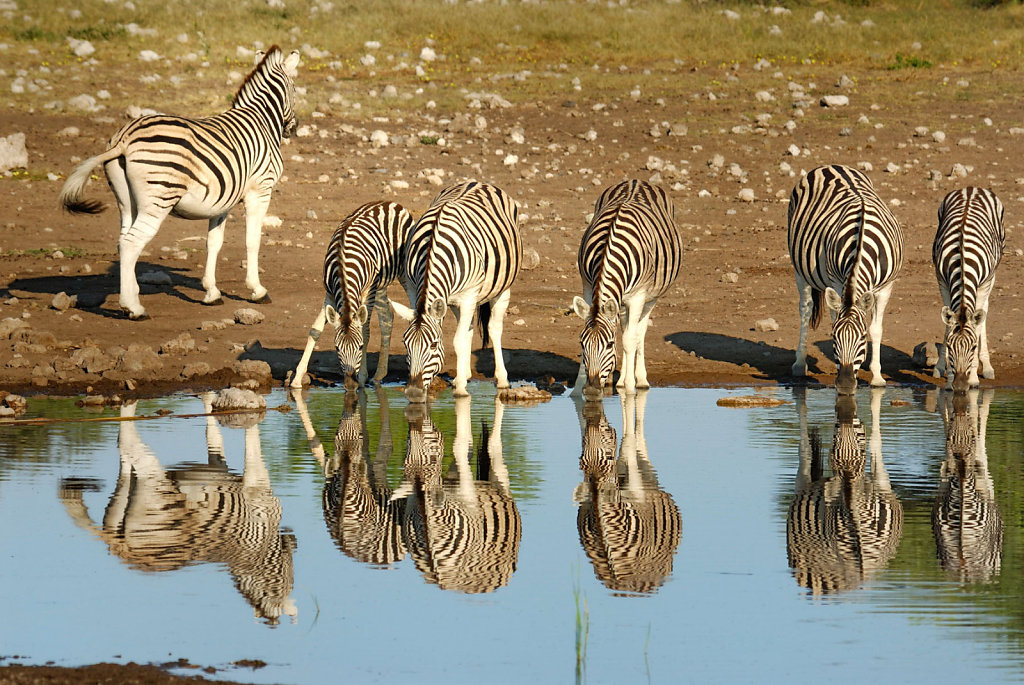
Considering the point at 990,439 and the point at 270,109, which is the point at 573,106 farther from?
the point at 990,439

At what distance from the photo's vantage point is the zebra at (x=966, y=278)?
12.8m

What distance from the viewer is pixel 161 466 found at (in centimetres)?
927

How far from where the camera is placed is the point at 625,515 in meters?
8.02

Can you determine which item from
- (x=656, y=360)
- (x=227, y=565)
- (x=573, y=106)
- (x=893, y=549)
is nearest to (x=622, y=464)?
(x=893, y=549)

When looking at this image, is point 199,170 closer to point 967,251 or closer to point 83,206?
point 83,206

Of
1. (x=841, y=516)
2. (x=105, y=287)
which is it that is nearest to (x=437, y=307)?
(x=841, y=516)

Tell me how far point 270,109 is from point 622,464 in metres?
8.69

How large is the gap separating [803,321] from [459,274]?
3.71m

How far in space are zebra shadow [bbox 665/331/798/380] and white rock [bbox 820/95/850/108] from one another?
11797 millimetres

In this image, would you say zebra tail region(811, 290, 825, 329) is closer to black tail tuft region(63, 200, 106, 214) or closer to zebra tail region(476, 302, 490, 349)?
zebra tail region(476, 302, 490, 349)

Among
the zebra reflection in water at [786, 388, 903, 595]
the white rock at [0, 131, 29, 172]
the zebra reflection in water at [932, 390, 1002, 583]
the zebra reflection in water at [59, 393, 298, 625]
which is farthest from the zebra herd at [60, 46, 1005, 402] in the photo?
the white rock at [0, 131, 29, 172]

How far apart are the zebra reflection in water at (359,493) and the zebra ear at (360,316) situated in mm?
714

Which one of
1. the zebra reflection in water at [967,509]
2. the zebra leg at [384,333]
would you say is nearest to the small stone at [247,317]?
the zebra leg at [384,333]

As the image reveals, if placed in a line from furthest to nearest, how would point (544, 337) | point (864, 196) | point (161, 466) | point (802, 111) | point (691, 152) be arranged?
point (802, 111) < point (691, 152) < point (544, 337) < point (864, 196) < point (161, 466)
